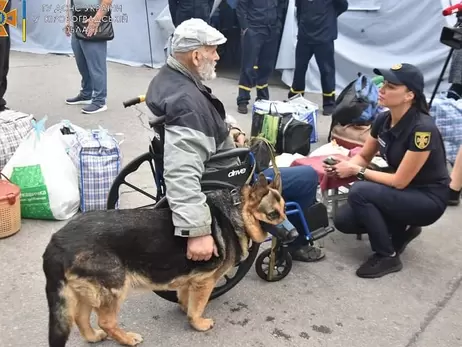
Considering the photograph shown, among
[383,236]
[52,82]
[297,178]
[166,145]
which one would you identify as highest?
[166,145]

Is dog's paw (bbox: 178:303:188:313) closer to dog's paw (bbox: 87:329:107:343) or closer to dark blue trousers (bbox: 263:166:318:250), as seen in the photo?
dog's paw (bbox: 87:329:107:343)

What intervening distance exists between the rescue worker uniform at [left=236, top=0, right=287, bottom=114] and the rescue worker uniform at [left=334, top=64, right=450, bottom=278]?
322 cm

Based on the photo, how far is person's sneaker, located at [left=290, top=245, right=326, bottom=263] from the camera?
353cm

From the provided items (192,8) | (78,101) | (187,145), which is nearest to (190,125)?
(187,145)

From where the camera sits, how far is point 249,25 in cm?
637

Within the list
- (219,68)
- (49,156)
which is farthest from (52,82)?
(49,156)

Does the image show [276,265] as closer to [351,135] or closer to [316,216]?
[316,216]

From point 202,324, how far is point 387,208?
127 cm

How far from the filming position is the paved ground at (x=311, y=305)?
2.78m

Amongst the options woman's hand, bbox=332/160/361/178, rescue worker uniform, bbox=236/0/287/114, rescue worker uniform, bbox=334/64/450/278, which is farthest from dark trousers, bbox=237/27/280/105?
woman's hand, bbox=332/160/361/178

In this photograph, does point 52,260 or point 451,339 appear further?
point 451,339

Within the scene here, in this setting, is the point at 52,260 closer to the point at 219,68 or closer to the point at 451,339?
the point at 451,339

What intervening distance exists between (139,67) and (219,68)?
1.30 metres

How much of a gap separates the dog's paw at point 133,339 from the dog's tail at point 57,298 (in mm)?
401
